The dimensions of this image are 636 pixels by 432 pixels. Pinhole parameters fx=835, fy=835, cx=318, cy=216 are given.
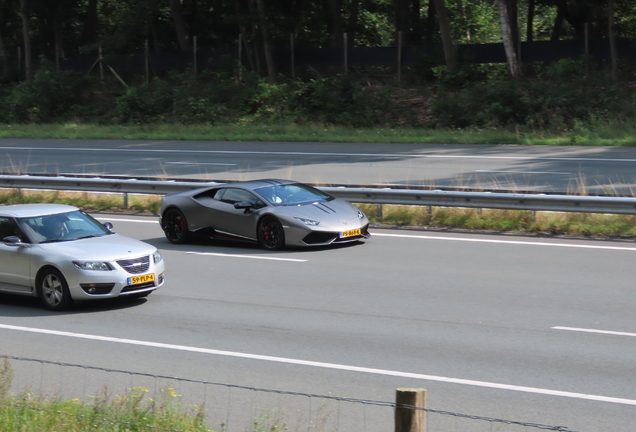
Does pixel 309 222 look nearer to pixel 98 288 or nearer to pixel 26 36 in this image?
pixel 98 288

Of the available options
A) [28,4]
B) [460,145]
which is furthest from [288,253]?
[28,4]

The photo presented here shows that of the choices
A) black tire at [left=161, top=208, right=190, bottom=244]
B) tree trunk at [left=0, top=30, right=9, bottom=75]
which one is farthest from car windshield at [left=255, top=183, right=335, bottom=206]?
tree trunk at [left=0, top=30, right=9, bottom=75]

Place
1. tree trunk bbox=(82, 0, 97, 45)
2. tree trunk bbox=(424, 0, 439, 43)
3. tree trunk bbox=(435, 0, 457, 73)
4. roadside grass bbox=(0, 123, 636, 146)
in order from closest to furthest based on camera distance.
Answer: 1. roadside grass bbox=(0, 123, 636, 146)
2. tree trunk bbox=(435, 0, 457, 73)
3. tree trunk bbox=(424, 0, 439, 43)
4. tree trunk bbox=(82, 0, 97, 45)

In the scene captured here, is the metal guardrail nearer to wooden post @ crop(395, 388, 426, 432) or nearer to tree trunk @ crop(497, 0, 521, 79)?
wooden post @ crop(395, 388, 426, 432)

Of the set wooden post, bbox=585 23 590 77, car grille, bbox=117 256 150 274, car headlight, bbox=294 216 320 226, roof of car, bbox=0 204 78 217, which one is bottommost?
car grille, bbox=117 256 150 274

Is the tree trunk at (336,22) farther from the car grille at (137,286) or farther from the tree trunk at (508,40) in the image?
the car grille at (137,286)

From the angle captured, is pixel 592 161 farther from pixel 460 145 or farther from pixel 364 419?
pixel 364 419

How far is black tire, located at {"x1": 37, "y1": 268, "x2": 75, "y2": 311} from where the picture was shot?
1049 cm

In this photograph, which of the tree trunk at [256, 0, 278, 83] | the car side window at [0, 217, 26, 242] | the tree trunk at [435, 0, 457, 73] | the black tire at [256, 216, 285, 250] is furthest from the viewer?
the tree trunk at [256, 0, 278, 83]

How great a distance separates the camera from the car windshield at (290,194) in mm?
14768

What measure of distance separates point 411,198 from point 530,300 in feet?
21.3

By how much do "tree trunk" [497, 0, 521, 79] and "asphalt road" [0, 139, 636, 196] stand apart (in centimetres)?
912

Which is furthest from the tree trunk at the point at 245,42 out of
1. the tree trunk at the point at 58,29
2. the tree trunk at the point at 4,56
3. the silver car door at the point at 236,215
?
the silver car door at the point at 236,215

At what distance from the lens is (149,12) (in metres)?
48.1
